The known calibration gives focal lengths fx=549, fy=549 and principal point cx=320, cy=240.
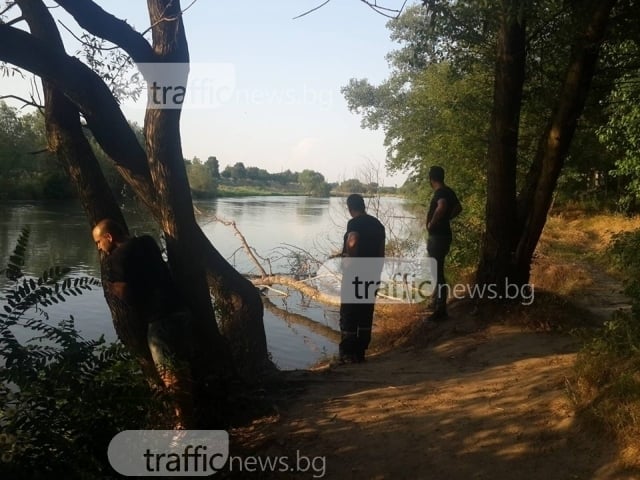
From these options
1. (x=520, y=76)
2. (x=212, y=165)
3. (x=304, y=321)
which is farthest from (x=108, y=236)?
(x=212, y=165)

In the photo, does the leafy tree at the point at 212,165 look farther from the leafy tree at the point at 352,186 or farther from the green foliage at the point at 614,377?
the green foliage at the point at 614,377

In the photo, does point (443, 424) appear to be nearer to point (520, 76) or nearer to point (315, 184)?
point (520, 76)

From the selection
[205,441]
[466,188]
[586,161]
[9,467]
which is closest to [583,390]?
[205,441]

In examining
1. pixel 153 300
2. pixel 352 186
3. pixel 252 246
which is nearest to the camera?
pixel 153 300

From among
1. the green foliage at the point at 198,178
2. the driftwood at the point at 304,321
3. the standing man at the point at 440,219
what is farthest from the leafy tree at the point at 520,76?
the green foliage at the point at 198,178

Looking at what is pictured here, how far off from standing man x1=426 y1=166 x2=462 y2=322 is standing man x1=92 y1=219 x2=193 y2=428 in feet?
13.4

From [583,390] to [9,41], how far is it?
4.93 meters

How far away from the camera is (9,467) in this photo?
2637 mm

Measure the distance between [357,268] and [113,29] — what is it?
362cm

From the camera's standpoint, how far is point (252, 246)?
67.5 ft

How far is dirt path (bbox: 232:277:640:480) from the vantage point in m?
3.60

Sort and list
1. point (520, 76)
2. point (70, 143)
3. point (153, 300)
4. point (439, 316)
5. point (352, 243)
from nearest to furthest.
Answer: point (153, 300) → point (70, 143) → point (352, 243) → point (520, 76) → point (439, 316)

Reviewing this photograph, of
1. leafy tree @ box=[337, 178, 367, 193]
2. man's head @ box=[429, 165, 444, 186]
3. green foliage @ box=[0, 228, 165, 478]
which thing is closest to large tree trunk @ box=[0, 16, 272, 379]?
green foliage @ box=[0, 228, 165, 478]

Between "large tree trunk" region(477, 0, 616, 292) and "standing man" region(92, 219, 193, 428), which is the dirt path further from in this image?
"large tree trunk" region(477, 0, 616, 292)
